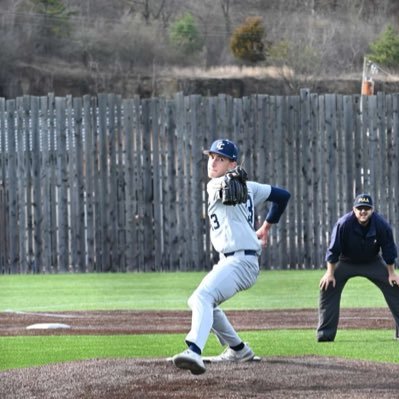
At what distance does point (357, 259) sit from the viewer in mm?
12516

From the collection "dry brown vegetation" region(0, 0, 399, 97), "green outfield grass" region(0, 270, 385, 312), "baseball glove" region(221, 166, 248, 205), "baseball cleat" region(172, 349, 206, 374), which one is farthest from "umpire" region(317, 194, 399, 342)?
"dry brown vegetation" region(0, 0, 399, 97)

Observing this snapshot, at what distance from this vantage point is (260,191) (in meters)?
10.5

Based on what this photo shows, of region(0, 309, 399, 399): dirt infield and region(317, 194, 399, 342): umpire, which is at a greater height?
region(317, 194, 399, 342): umpire

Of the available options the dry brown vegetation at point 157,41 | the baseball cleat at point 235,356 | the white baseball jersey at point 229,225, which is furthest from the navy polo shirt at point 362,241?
the dry brown vegetation at point 157,41

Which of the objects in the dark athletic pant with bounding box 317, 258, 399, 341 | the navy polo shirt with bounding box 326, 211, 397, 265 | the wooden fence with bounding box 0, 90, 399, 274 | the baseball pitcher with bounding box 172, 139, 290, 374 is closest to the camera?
the baseball pitcher with bounding box 172, 139, 290, 374

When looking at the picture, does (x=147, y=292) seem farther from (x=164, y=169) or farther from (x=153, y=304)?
(x=164, y=169)

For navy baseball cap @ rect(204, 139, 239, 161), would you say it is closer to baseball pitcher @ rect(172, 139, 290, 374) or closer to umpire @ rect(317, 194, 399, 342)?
baseball pitcher @ rect(172, 139, 290, 374)

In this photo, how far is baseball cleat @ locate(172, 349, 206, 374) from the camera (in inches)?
365

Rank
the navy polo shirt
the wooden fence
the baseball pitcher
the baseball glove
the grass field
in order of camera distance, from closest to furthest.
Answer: the baseball pitcher
the baseball glove
the grass field
the navy polo shirt
the wooden fence

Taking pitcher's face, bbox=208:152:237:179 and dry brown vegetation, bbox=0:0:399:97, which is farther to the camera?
dry brown vegetation, bbox=0:0:399:97

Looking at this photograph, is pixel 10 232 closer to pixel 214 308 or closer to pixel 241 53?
pixel 214 308

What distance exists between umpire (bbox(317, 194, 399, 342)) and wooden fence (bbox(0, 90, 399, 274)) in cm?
920

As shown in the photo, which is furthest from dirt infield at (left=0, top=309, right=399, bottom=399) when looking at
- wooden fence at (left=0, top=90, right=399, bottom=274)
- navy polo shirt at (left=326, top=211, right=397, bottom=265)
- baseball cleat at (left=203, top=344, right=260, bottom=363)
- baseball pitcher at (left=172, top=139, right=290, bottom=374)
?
wooden fence at (left=0, top=90, right=399, bottom=274)

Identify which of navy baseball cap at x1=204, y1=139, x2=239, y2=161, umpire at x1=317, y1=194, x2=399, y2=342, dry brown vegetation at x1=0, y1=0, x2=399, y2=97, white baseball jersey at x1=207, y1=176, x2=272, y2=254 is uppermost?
dry brown vegetation at x1=0, y1=0, x2=399, y2=97
